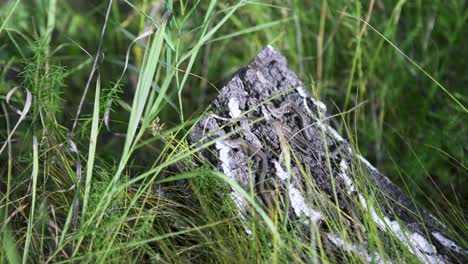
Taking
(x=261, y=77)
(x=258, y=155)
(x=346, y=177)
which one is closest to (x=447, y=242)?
(x=346, y=177)

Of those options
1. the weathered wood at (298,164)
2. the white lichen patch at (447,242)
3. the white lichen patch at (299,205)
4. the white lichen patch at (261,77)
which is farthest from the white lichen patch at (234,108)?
the white lichen patch at (447,242)

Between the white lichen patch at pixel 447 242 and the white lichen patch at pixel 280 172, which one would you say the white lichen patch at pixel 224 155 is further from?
the white lichen patch at pixel 447 242

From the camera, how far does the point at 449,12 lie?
7.95ft

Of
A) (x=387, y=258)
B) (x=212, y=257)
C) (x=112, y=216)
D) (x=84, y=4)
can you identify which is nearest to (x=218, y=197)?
(x=212, y=257)

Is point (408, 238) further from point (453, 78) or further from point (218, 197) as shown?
point (453, 78)

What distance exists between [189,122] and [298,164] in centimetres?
28

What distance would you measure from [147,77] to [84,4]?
1.64 m

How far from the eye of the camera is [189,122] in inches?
55.1

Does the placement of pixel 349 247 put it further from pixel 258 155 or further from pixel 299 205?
pixel 258 155

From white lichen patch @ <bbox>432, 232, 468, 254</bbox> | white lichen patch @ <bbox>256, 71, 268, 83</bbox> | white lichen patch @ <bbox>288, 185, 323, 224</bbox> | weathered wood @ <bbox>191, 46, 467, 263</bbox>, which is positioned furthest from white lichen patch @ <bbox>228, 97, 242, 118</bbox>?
white lichen patch @ <bbox>432, 232, 468, 254</bbox>

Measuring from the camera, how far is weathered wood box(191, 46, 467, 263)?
1402 millimetres

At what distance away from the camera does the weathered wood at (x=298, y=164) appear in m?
1.40

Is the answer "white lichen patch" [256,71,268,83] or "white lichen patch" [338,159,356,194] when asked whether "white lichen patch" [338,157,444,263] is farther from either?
"white lichen patch" [256,71,268,83]

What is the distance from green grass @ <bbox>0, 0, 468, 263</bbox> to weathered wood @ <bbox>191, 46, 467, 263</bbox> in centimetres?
3
